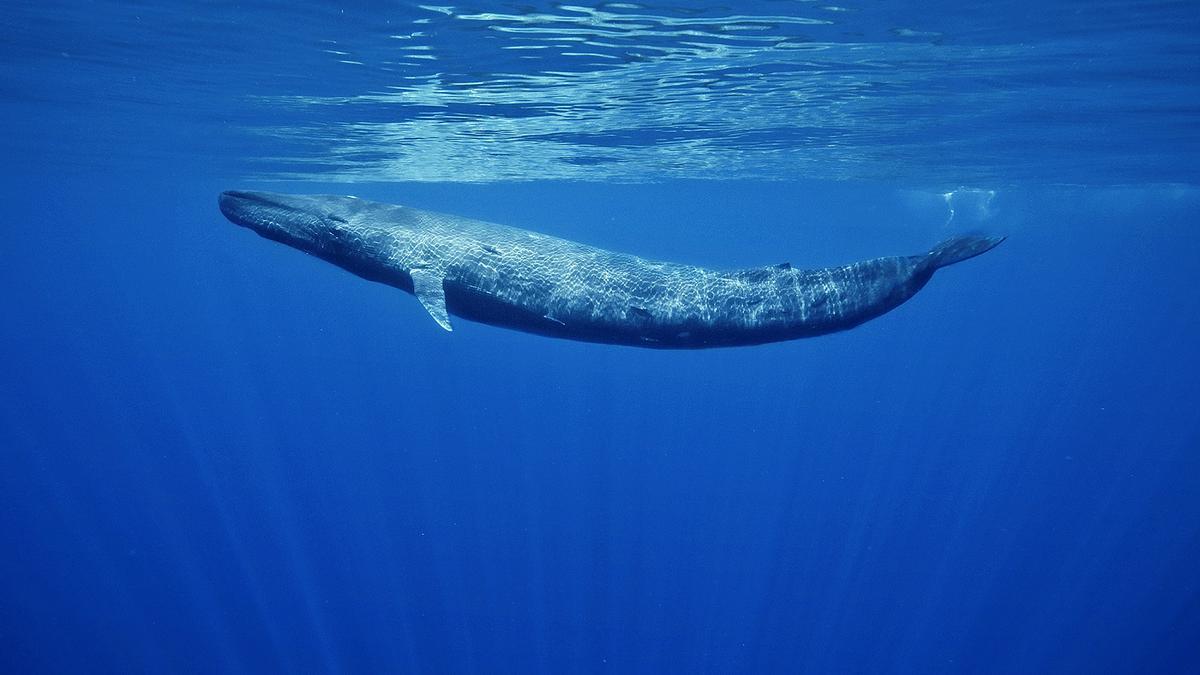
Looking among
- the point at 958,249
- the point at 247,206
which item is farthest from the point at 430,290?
the point at 958,249

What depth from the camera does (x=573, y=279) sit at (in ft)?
19.0

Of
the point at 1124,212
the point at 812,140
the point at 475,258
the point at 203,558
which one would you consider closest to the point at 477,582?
the point at 203,558

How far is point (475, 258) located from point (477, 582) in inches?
711

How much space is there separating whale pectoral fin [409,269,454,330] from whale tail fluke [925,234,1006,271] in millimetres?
3701

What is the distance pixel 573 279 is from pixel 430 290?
1.19 meters

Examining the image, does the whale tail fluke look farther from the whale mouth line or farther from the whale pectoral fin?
the whale mouth line

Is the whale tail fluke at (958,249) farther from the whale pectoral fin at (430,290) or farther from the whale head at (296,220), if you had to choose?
the whale head at (296,220)

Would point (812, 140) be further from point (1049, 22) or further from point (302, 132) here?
point (302, 132)

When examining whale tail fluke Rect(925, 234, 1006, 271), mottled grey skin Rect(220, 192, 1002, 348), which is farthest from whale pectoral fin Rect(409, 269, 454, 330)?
whale tail fluke Rect(925, 234, 1006, 271)

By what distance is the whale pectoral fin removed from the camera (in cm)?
571

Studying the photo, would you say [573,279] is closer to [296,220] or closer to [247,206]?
[296,220]

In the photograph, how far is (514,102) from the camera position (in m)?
15.5

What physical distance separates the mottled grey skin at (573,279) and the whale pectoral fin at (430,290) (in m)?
0.01

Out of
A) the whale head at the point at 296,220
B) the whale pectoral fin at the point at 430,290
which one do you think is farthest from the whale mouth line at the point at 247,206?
the whale pectoral fin at the point at 430,290
